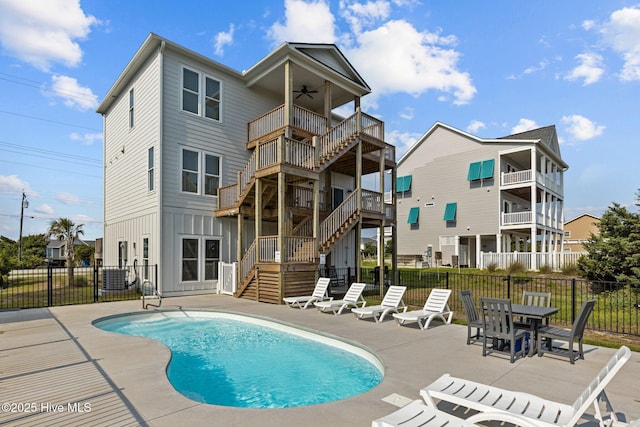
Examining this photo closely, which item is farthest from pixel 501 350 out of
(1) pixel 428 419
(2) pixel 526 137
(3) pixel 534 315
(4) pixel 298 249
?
(2) pixel 526 137

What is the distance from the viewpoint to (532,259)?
22.5 metres

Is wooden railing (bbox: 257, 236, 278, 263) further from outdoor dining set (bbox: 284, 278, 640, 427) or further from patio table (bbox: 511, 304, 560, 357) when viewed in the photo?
patio table (bbox: 511, 304, 560, 357)

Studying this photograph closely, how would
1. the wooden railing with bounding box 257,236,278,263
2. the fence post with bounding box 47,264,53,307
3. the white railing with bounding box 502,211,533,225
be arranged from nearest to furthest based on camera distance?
the fence post with bounding box 47,264,53,307 < the wooden railing with bounding box 257,236,278,263 < the white railing with bounding box 502,211,533,225

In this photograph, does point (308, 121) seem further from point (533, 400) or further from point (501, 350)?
point (533, 400)

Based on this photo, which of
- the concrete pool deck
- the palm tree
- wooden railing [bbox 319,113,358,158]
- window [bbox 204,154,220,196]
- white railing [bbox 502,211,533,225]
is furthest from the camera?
white railing [bbox 502,211,533,225]

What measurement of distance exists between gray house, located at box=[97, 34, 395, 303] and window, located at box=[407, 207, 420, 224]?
13.6m

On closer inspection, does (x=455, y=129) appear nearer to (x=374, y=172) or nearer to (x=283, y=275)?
(x=374, y=172)

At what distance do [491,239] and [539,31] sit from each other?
19.3 meters

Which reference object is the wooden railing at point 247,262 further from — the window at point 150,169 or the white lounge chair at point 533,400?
the white lounge chair at point 533,400

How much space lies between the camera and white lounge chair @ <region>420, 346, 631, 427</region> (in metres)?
3.07

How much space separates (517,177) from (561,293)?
18.2 m

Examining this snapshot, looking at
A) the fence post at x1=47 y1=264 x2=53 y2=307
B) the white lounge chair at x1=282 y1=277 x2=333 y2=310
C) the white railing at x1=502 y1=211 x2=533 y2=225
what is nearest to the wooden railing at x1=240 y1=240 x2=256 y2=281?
the white lounge chair at x1=282 y1=277 x2=333 y2=310

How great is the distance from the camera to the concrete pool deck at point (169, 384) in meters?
3.86

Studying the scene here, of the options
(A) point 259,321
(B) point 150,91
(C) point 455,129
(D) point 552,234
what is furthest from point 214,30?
(D) point 552,234
